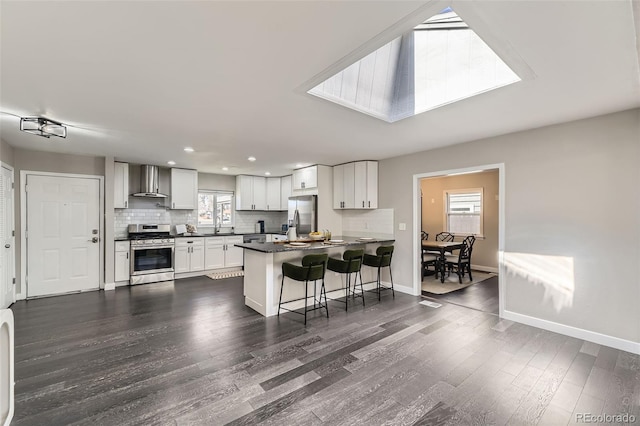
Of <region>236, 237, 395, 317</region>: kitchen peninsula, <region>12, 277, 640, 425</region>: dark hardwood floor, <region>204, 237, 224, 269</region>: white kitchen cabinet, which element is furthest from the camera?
<region>204, 237, 224, 269</region>: white kitchen cabinet

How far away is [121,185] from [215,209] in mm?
2167

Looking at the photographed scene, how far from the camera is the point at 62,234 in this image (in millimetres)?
4766

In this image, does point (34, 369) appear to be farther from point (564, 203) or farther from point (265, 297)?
point (564, 203)

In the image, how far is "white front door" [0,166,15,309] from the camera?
12.6 feet

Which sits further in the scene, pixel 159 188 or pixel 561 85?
pixel 159 188

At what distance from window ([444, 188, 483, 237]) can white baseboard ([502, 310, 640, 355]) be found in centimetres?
356

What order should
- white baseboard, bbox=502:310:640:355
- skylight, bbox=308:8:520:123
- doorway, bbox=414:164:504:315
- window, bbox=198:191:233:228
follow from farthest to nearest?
window, bbox=198:191:233:228 → doorway, bbox=414:164:504:315 → white baseboard, bbox=502:310:640:355 → skylight, bbox=308:8:520:123

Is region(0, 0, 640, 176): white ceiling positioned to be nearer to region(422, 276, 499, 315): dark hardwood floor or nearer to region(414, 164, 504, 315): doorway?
region(414, 164, 504, 315): doorway

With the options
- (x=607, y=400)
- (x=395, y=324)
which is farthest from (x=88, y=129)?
(x=607, y=400)

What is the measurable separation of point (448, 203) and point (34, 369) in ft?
25.7

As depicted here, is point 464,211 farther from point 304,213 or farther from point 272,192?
point 272,192

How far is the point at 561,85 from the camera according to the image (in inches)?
89.2

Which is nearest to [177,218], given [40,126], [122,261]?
[122,261]

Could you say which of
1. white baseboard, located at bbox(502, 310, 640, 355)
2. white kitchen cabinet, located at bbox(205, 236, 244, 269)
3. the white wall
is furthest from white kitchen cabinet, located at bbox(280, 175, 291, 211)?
white baseboard, located at bbox(502, 310, 640, 355)
